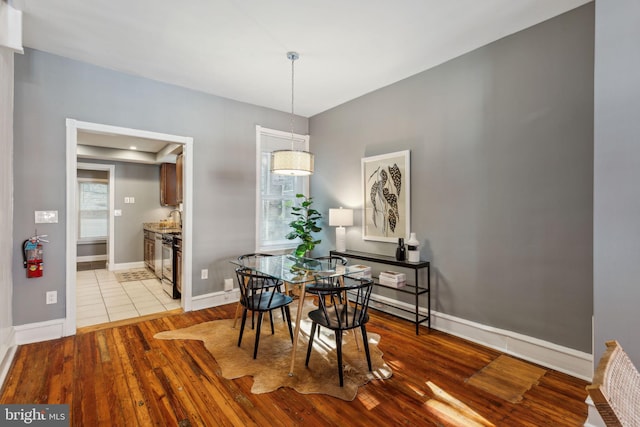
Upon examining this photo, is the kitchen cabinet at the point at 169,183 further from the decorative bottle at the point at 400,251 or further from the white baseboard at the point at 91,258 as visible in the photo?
the decorative bottle at the point at 400,251

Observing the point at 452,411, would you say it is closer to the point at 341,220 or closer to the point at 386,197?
the point at 386,197

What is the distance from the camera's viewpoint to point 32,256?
9.46 ft

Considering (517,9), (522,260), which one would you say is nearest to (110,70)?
(517,9)

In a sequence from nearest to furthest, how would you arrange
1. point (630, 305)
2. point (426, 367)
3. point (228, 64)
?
point (630, 305) < point (426, 367) < point (228, 64)

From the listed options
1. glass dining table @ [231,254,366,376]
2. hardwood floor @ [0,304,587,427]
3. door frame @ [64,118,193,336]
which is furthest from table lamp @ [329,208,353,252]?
door frame @ [64,118,193,336]

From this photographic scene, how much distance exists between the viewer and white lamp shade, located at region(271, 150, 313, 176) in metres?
2.97

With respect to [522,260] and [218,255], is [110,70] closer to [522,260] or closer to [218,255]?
[218,255]

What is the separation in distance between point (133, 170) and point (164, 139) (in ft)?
13.0

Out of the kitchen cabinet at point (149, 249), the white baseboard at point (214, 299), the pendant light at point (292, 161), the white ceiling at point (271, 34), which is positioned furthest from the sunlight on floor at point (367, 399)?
the kitchen cabinet at point (149, 249)

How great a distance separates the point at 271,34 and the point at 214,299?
3.19 m

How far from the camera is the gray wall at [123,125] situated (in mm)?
2889

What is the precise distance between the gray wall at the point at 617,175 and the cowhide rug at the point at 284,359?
1.48 m

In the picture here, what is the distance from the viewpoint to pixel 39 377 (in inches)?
90.6

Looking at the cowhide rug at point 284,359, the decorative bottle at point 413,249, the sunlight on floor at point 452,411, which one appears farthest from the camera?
the decorative bottle at point 413,249
